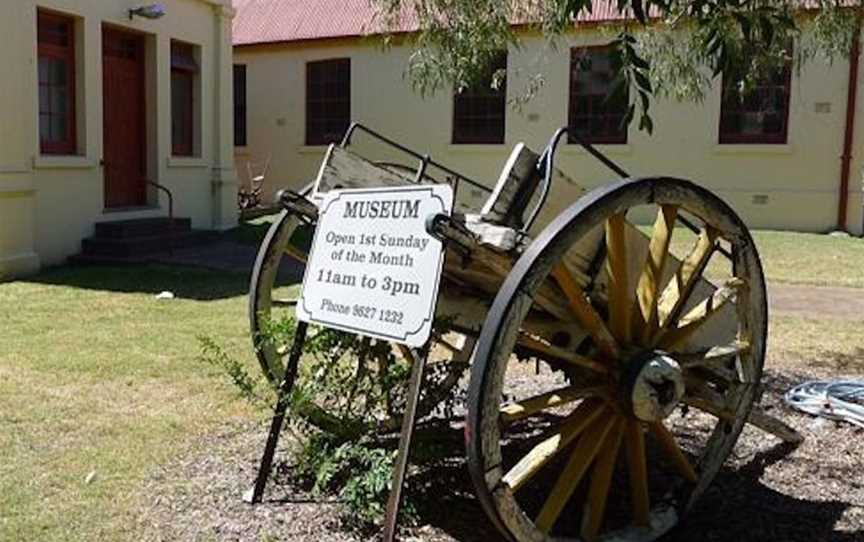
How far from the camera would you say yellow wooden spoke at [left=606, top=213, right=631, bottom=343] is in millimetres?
3381

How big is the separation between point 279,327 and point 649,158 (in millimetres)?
14647

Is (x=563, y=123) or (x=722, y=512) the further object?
(x=563, y=123)

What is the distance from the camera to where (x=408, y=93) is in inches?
772

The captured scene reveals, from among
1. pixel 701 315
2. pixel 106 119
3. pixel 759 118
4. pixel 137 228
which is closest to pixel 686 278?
pixel 701 315

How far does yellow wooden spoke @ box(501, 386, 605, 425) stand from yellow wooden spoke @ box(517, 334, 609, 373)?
0.09 meters

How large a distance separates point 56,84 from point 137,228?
2122 mm

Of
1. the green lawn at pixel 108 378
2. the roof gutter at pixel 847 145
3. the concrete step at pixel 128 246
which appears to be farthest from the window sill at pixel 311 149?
the roof gutter at pixel 847 145

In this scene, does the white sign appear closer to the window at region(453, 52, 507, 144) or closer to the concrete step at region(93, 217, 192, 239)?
the concrete step at region(93, 217, 192, 239)

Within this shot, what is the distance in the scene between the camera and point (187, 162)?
1465cm

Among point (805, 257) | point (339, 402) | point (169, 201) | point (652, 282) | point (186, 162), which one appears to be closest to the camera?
point (652, 282)

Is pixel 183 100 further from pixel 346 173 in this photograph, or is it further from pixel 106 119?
pixel 346 173

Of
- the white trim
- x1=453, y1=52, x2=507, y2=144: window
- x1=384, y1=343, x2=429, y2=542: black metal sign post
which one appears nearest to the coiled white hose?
x1=384, y1=343, x2=429, y2=542: black metal sign post

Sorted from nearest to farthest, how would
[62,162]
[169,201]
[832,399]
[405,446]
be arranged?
[405,446]
[832,399]
[62,162]
[169,201]

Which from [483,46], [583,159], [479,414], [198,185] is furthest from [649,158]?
[479,414]
